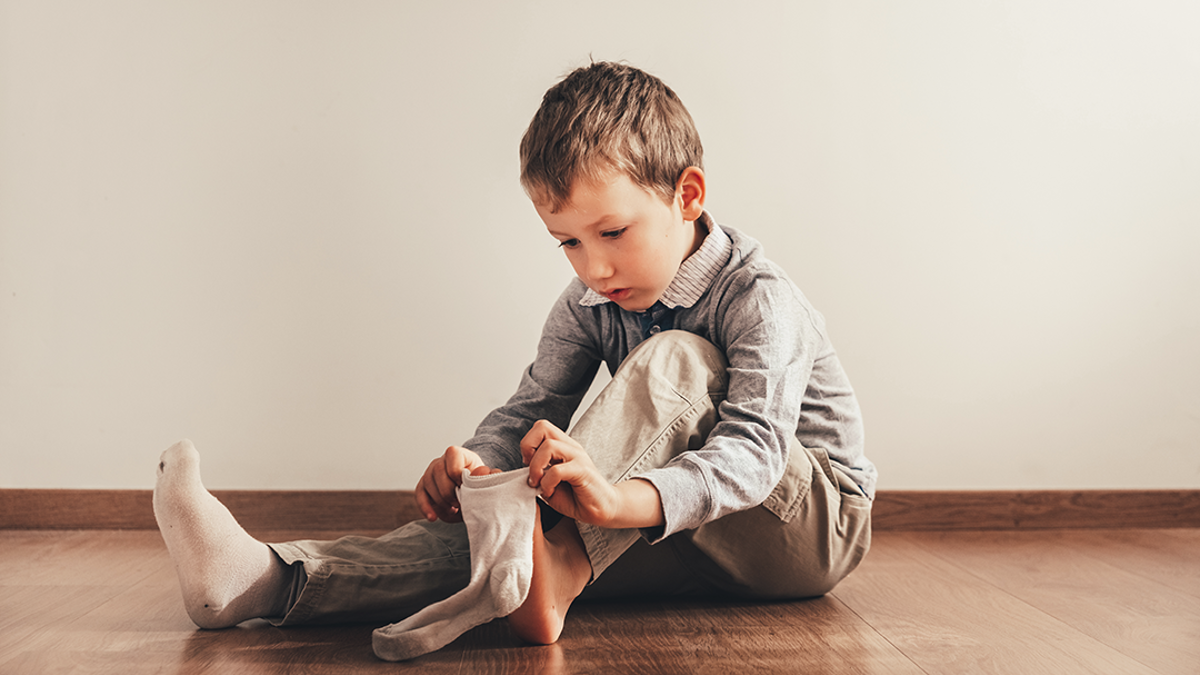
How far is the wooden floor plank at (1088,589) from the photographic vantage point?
726mm

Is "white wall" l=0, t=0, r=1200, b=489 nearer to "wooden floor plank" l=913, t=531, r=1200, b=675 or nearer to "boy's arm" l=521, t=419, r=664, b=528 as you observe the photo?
"wooden floor plank" l=913, t=531, r=1200, b=675

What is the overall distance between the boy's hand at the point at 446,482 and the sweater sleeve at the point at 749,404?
158 millimetres

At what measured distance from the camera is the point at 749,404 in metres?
0.73

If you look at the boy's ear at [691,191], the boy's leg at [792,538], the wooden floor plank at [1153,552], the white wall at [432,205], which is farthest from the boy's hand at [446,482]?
the wooden floor plank at [1153,552]

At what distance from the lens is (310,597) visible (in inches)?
28.9

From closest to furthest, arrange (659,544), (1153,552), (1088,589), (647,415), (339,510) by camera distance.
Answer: (647,415)
(659,544)
(1088,589)
(1153,552)
(339,510)

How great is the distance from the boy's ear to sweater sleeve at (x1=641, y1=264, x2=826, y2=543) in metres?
0.09

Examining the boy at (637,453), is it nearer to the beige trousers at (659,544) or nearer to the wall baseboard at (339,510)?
the beige trousers at (659,544)

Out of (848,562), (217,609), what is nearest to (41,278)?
(217,609)

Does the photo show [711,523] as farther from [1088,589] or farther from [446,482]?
[1088,589]

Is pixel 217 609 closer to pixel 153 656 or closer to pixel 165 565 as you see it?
pixel 153 656

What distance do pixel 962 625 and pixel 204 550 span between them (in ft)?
2.20

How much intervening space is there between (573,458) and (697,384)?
0.18 metres

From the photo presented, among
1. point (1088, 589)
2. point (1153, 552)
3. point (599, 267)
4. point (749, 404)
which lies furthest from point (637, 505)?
point (1153, 552)
